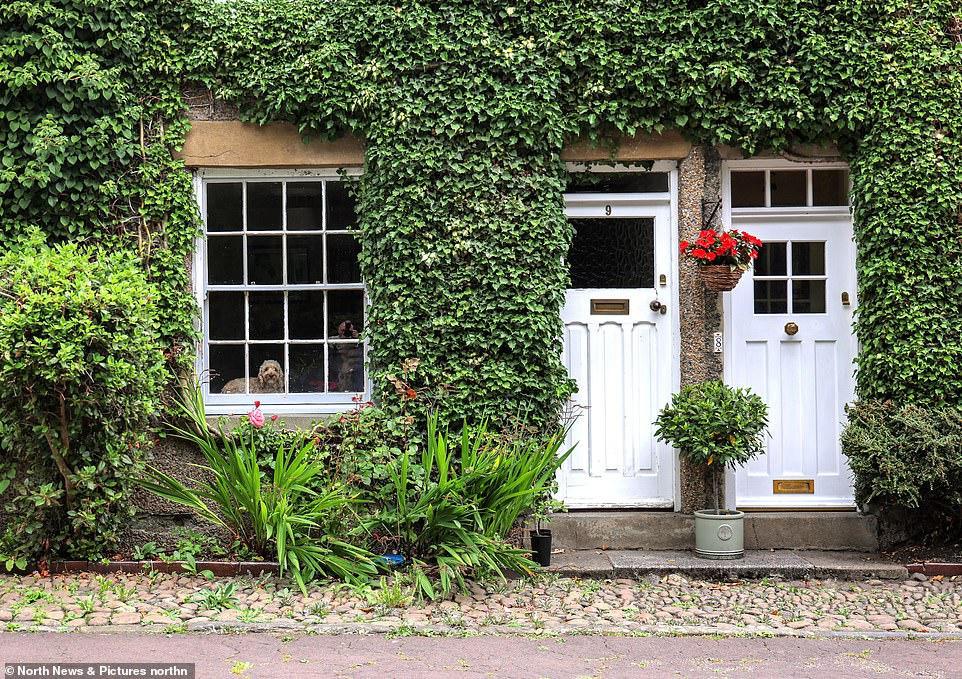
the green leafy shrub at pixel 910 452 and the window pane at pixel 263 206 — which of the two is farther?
the window pane at pixel 263 206

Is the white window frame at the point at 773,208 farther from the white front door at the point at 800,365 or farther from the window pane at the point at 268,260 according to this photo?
the window pane at the point at 268,260

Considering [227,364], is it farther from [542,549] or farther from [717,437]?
[717,437]

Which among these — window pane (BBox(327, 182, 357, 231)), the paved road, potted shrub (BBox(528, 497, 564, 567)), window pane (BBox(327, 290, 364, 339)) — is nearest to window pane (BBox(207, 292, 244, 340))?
window pane (BBox(327, 290, 364, 339))

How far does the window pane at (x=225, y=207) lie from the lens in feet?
24.3

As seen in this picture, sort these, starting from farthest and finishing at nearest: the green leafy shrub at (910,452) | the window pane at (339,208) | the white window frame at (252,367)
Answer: the window pane at (339,208) → the white window frame at (252,367) → the green leafy shrub at (910,452)

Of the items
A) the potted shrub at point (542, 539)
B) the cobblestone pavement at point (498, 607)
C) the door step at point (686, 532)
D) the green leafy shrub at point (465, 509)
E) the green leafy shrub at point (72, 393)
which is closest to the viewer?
the cobblestone pavement at point (498, 607)

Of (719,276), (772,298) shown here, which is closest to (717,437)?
(719,276)

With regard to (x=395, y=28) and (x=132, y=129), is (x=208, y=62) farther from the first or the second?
(x=395, y=28)

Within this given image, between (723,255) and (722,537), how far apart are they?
1965mm

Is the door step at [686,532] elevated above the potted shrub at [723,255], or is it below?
below

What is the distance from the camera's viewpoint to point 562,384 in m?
7.09

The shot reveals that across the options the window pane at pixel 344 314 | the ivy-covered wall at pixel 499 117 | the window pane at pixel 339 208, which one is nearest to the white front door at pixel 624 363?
the ivy-covered wall at pixel 499 117

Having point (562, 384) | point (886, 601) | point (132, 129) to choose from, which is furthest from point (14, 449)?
point (886, 601)

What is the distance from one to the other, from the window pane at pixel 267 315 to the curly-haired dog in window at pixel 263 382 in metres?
0.23
